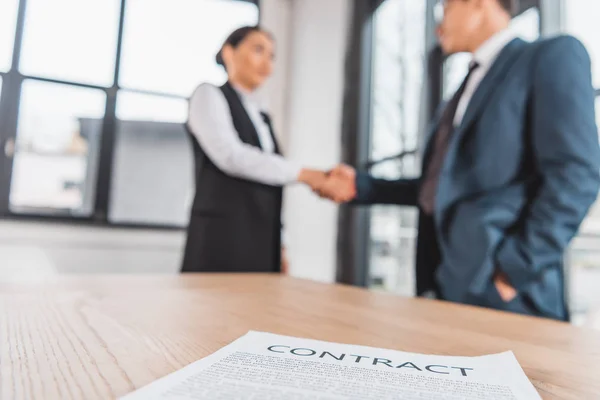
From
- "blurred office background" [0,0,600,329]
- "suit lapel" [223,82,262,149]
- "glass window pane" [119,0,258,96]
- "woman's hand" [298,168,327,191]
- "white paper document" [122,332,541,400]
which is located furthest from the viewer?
"glass window pane" [119,0,258,96]

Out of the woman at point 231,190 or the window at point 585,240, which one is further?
the woman at point 231,190

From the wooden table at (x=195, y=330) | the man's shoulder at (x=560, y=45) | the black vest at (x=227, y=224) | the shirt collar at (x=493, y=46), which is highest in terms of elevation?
the shirt collar at (x=493, y=46)

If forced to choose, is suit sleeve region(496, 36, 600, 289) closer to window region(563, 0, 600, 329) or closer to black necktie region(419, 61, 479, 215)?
black necktie region(419, 61, 479, 215)

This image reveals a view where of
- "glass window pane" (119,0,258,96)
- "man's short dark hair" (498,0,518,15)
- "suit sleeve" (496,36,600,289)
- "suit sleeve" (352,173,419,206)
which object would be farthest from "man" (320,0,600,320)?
"glass window pane" (119,0,258,96)

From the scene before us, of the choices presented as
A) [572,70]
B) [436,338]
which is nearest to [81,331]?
[436,338]

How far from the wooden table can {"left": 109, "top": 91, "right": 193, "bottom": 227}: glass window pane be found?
91.7 inches

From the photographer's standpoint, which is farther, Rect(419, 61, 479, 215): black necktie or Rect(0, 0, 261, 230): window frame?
Rect(0, 0, 261, 230): window frame

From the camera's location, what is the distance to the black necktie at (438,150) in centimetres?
130

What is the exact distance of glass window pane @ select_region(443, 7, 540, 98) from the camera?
1.66 metres

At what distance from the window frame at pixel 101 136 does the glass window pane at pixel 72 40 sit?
0.11 feet

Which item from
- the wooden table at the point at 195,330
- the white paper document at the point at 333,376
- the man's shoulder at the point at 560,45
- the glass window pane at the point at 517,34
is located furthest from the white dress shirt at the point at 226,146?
the white paper document at the point at 333,376

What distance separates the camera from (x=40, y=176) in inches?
116

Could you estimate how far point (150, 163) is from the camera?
3184mm

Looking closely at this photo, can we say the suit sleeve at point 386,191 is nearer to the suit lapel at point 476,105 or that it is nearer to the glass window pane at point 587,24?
the suit lapel at point 476,105
